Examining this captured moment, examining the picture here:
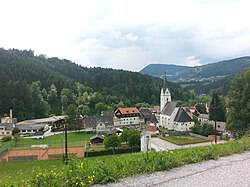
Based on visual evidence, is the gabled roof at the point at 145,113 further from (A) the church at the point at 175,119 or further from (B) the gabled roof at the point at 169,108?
(B) the gabled roof at the point at 169,108

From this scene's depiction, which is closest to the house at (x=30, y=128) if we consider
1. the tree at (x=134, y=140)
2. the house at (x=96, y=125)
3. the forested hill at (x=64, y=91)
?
the forested hill at (x=64, y=91)

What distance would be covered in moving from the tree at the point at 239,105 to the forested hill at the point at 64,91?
31.8 metres

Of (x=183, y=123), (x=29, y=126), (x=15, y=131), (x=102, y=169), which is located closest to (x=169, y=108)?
(x=183, y=123)

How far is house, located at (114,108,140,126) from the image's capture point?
5626cm

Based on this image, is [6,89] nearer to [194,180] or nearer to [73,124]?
[73,124]

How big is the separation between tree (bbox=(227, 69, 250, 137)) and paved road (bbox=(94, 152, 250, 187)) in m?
15.6

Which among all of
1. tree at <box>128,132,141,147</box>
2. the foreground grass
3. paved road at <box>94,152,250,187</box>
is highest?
the foreground grass

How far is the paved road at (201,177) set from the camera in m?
4.60

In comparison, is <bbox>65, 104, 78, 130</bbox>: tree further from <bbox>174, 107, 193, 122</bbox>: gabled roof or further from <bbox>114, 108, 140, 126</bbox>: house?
<bbox>174, 107, 193, 122</bbox>: gabled roof

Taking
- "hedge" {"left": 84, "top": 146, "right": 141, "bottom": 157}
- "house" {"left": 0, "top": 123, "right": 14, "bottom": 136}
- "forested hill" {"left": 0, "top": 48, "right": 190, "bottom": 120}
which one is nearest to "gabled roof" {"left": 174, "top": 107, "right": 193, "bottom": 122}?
"hedge" {"left": 84, "top": 146, "right": 141, "bottom": 157}

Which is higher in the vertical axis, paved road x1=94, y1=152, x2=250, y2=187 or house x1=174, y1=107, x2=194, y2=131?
paved road x1=94, y1=152, x2=250, y2=187

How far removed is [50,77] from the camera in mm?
95000

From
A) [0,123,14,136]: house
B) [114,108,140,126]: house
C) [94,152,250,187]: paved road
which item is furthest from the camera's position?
[114,108,140,126]: house

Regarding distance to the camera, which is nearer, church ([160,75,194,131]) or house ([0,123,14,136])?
church ([160,75,194,131])
